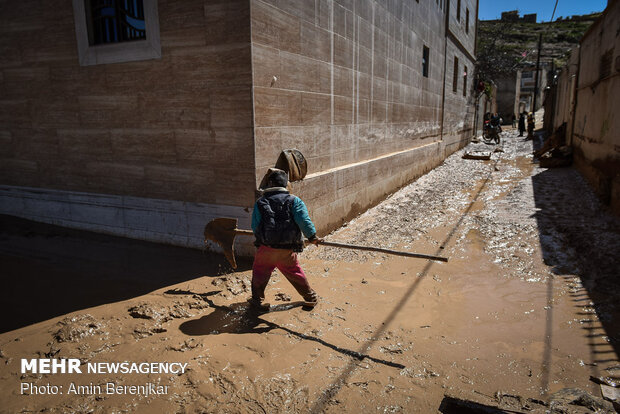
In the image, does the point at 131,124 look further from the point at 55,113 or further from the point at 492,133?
the point at 492,133

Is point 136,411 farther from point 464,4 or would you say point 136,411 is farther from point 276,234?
point 464,4

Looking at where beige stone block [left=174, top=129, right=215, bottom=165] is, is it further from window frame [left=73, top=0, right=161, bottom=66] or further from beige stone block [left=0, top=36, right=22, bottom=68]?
beige stone block [left=0, top=36, right=22, bottom=68]

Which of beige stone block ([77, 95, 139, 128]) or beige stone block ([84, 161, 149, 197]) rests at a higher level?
beige stone block ([77, 95, 139, 128])

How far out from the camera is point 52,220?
6.88 m

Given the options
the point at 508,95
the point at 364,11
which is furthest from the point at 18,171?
the point at 508,95

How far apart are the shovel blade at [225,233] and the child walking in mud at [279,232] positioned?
2.06 ft

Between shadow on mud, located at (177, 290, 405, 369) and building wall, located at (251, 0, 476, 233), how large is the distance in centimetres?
174

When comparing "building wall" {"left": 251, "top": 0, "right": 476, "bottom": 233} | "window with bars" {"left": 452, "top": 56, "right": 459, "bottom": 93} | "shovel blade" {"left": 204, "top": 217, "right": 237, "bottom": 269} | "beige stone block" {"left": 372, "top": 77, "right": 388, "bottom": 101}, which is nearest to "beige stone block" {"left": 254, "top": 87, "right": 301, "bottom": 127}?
"building wall" {"left": 251, "top": 0, "right": 476, "bottom": 233}

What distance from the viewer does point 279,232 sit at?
13.1 feet

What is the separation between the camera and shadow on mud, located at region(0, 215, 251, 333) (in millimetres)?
4363

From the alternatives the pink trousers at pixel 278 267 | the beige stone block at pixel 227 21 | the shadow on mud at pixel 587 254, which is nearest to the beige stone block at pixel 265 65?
the beige stone block at pixel 227 21

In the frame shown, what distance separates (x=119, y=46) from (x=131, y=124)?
1101 millimetres

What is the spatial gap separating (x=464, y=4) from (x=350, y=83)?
1458cm

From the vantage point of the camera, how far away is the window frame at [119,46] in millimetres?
5332
